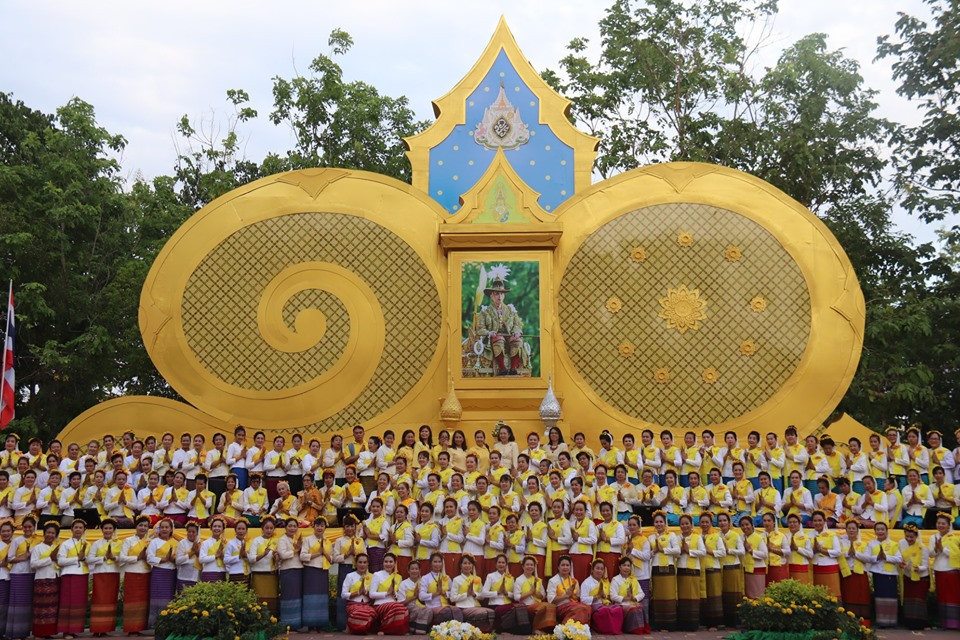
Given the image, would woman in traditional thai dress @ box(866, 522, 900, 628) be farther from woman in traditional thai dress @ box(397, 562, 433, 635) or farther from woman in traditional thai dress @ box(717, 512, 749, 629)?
woman in traditional thai dress @ box(397, 562, 433, 635)

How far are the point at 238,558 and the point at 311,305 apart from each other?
16.9 feet

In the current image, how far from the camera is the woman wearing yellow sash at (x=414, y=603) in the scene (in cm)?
1052

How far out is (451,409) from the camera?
14.4 m

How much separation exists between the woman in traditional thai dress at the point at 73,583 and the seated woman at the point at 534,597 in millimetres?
4472

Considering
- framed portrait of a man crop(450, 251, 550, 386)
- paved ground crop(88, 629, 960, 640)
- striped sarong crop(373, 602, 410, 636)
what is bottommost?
paved ground crop(88, 629, 960, 640)

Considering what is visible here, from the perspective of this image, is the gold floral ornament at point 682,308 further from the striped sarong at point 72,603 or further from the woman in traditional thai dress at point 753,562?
the striped sarong at point 72,603

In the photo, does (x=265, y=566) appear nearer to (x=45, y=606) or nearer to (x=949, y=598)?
(x=45, y=606)

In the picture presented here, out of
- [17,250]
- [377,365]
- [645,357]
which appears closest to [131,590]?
[377,365]

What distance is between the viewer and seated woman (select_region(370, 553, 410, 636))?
10.5 meters

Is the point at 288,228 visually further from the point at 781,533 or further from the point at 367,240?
the point at 781,533

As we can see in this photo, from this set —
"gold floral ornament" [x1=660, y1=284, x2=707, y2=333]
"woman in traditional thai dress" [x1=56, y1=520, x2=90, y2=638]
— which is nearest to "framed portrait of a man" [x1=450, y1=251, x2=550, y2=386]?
"gold floral ornament" [x1=660, y1=284, x2=707, y2=333]

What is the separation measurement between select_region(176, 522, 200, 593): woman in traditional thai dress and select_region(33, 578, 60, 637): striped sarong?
1.23 m

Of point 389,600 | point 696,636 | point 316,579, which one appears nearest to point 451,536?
point 389,600

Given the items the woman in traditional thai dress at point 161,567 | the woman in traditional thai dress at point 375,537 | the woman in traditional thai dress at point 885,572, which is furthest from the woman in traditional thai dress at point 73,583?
the woman in traditional thai dress at point 885,572
